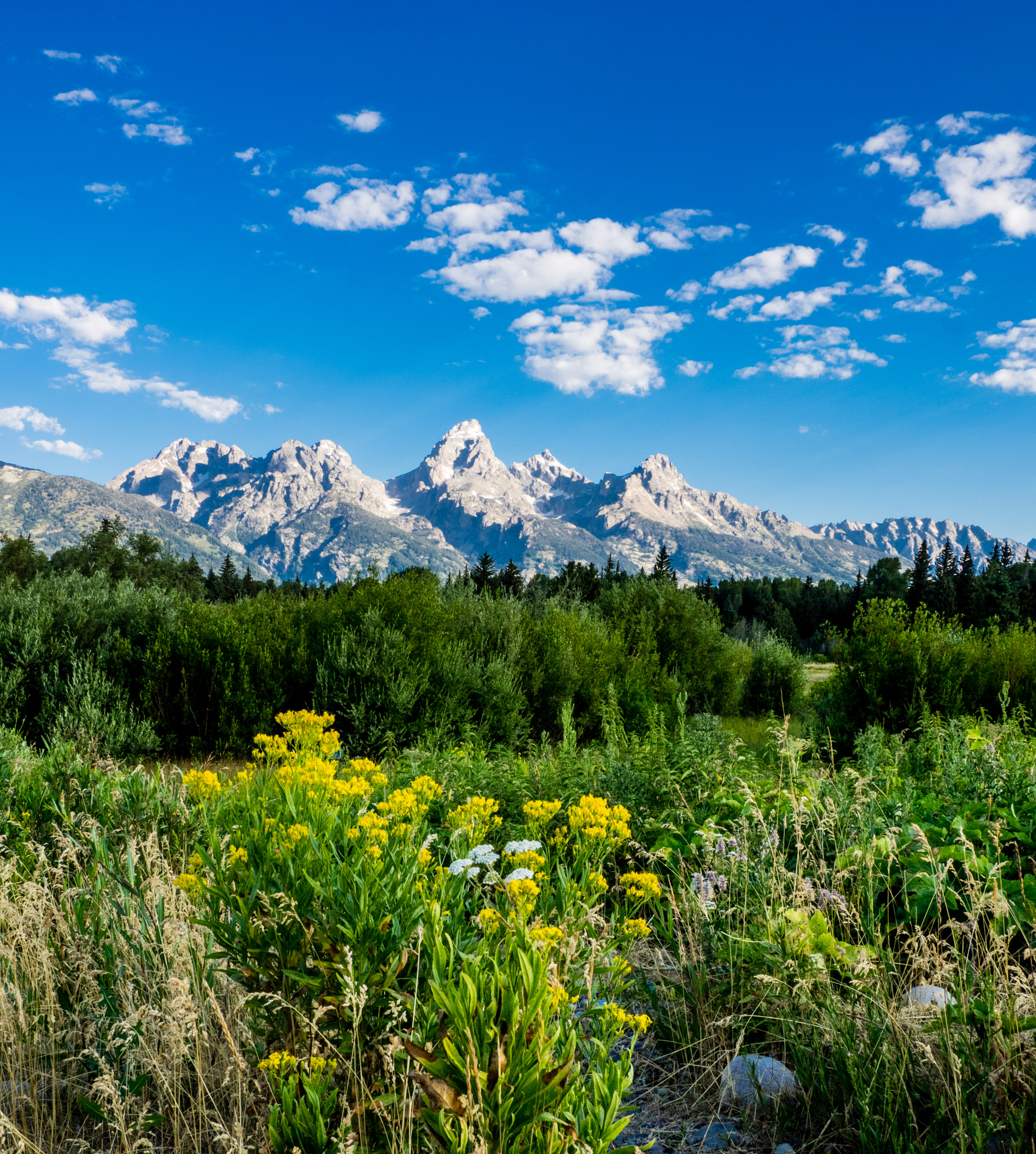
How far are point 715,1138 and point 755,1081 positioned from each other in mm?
220

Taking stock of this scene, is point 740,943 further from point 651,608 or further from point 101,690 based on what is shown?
point 651,608

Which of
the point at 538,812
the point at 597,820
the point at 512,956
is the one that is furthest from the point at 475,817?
the point at 512,956

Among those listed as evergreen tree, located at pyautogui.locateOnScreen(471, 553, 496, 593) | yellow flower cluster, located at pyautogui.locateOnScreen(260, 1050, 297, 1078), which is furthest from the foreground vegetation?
evergreen tree, located at pyautogui.locateOnScreen(471, 553, 496, 593)

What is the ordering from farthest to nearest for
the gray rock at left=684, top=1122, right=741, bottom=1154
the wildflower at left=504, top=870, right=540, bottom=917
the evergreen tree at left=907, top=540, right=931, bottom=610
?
the evergreen tree at left=907, top=540, right=931, bottom=610 → the gray rock at left=684, top=1122, right=741, bottom=1154 → the wildflower at left=504, top=870, right=540, bottom=917

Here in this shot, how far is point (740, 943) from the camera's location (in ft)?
8.63

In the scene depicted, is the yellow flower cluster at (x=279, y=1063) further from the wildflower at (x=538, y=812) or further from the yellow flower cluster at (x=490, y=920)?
the wildflower at (x=538, y=812)

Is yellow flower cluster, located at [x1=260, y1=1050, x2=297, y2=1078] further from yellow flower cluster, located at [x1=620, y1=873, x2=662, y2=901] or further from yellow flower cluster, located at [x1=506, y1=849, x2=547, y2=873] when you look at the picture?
yellow flower cluster, located at [x1=620, y1=873, x2=662, y2=901]

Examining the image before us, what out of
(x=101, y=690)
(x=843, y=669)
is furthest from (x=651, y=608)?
(x=101, y=690)

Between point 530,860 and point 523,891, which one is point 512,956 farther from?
point 530,860

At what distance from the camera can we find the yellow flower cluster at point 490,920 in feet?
6.14

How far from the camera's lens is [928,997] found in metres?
2.41

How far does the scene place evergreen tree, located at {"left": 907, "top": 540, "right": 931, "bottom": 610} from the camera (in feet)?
186

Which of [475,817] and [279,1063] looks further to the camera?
[475,817]

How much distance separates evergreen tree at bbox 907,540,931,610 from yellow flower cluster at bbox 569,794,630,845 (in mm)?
61013
